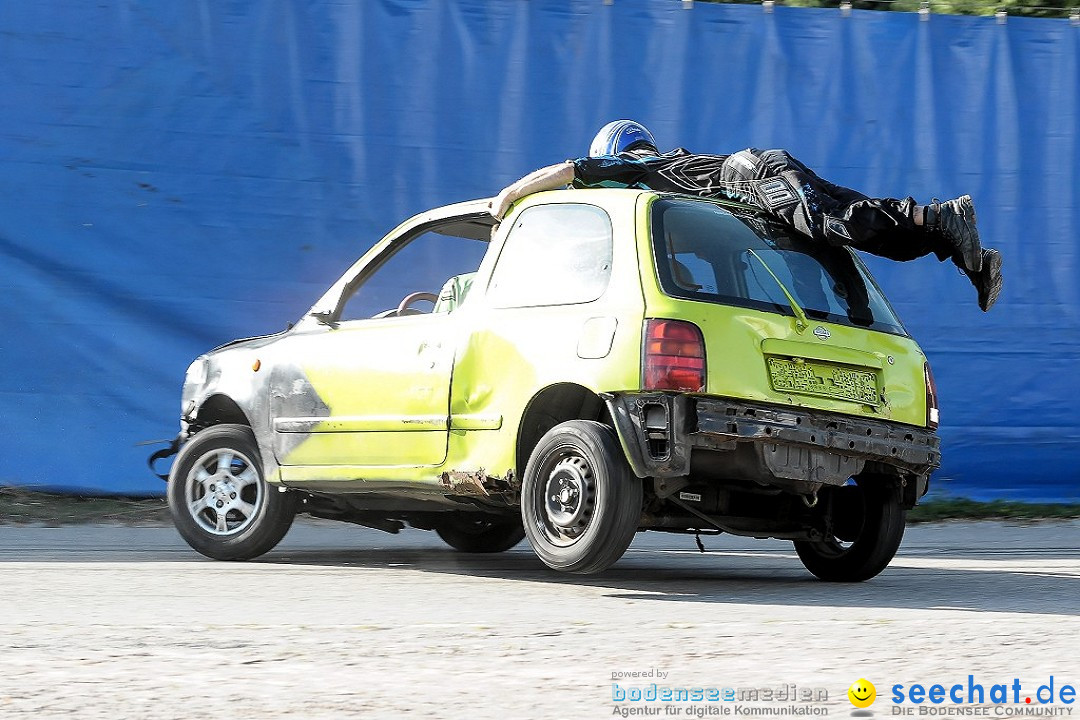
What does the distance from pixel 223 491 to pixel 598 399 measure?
234 centimetres

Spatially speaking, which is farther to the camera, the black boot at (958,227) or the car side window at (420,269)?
the car side window at (420,269)

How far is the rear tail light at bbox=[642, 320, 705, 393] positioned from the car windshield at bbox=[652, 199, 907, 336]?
0.19 metres

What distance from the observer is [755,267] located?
6590 millimetres

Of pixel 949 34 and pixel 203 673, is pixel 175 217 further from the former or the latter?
pixel 203 673

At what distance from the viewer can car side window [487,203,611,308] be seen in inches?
255

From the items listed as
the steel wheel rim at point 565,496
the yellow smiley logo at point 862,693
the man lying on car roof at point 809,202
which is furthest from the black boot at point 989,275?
the yellow smiley logo at point 862,693

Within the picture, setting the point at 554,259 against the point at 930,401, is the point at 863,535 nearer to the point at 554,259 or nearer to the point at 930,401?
the point at 930,401

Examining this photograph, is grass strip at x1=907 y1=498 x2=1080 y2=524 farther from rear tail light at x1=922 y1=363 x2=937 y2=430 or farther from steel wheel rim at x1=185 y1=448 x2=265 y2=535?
steel wheel rim at x1=185 y1=448 x2=265 y2=535

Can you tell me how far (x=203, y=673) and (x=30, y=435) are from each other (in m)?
6.35

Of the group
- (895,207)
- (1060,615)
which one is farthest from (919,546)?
(1060,615)

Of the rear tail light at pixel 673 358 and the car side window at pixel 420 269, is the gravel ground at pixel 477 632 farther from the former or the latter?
the car side window at pixel 420 269

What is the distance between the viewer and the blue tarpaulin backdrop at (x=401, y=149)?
10266 millimetres

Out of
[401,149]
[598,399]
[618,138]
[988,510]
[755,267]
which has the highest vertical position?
[401,149]

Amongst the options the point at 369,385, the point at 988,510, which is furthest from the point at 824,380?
the point at 988,510
